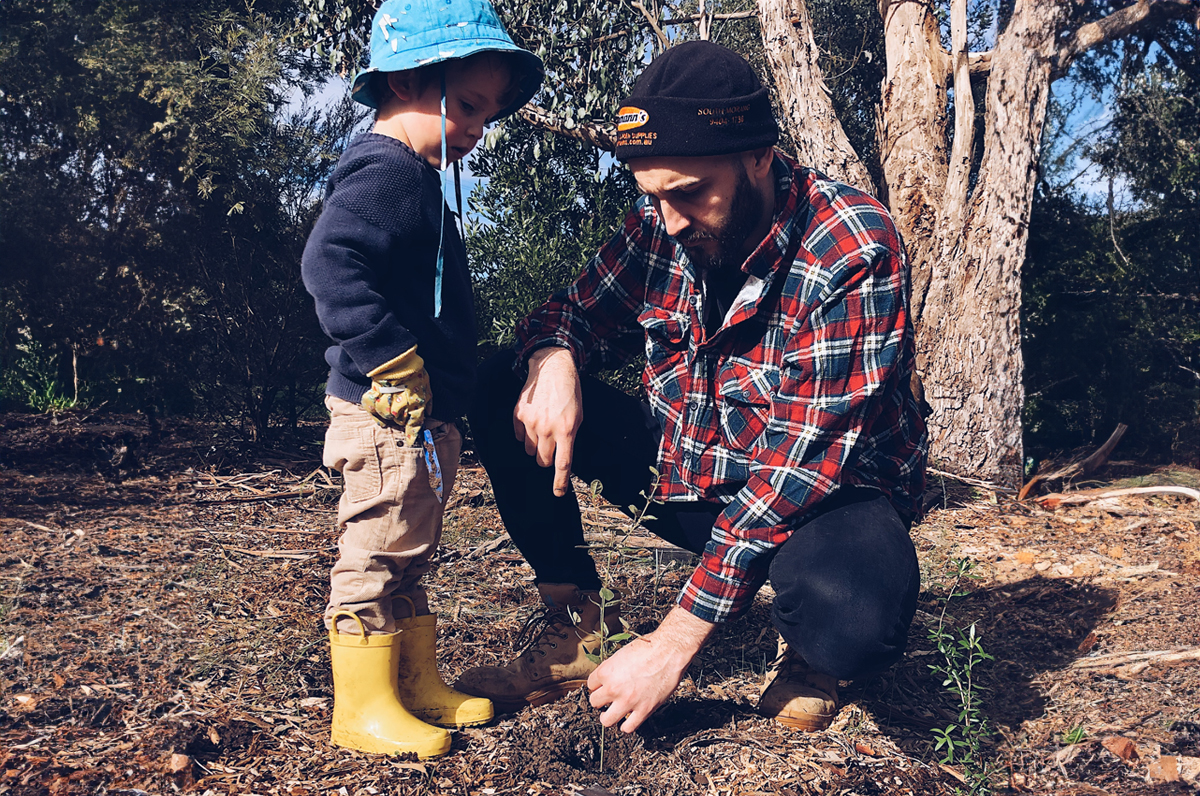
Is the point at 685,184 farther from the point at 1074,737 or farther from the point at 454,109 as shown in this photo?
the point at 1074,737

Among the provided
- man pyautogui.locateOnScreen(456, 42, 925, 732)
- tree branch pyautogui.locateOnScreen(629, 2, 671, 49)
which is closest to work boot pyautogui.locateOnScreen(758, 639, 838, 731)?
man pyautogui.locateOnScreen(456, 42, 925, 732)

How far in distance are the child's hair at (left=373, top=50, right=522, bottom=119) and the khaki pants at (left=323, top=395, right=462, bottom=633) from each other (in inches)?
37.4

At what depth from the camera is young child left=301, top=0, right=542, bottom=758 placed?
2299 millimetres

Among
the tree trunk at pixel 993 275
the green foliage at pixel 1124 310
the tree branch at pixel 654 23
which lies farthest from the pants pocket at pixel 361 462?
the green foliage at pixel 1124 310

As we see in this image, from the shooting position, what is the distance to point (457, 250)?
8.85 feet

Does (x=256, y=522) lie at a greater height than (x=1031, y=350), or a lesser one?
lesser

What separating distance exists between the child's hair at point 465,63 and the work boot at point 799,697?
6.48 ft

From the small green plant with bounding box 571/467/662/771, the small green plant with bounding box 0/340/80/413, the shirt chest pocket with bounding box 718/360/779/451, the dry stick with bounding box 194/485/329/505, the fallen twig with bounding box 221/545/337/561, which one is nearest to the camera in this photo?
the small green plant with bounding box 571/467/662/771

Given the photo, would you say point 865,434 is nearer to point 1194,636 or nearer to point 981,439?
point 1194,636

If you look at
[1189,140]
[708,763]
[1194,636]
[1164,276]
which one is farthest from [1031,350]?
[708,763]

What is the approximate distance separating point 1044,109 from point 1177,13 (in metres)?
1.53

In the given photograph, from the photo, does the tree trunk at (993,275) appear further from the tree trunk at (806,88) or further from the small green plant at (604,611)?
the small green plant at (604,611)

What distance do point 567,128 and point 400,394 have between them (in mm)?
3974

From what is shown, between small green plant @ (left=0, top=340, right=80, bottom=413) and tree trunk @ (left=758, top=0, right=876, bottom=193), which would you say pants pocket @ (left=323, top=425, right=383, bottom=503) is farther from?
small green plant @ (left=0, top=340, right=80, bottom=413)
